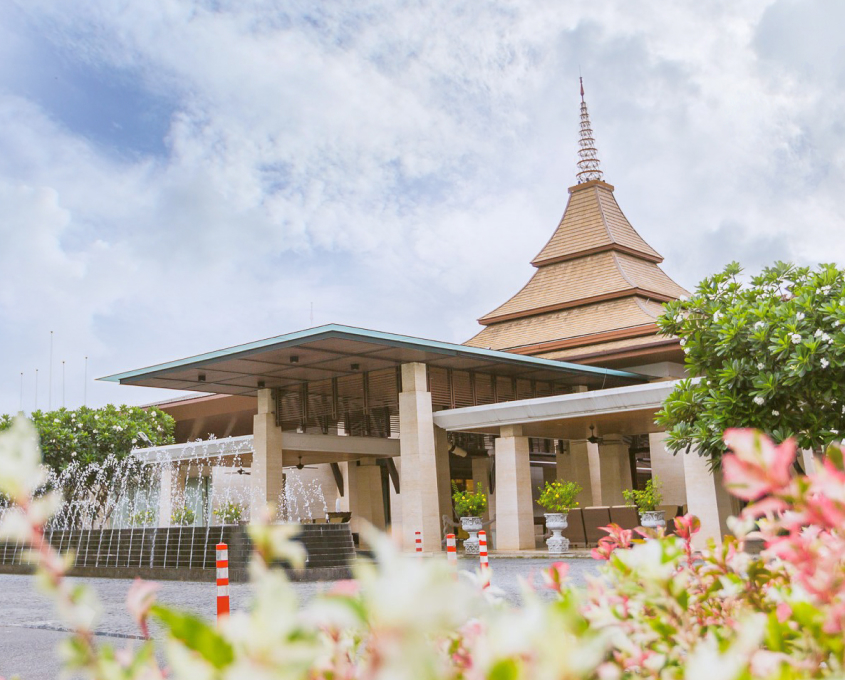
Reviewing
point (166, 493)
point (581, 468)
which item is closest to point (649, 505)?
point (581, 468)

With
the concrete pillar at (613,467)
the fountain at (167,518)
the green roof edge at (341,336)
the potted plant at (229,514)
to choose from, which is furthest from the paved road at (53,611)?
the concrete pillar at (613,467)

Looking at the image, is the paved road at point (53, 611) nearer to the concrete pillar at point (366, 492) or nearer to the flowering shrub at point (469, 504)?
the flowering shrub at point (469, 504)

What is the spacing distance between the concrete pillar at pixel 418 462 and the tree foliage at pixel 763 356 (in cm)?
879

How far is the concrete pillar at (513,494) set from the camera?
25.6 metres

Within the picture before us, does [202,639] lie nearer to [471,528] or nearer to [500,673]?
[500,673]

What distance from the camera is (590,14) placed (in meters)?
36.6

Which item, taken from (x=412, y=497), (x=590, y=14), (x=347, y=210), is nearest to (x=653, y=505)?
(x=412, y=497)

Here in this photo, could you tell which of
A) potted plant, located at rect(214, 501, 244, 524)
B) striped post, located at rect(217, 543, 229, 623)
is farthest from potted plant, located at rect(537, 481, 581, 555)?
striped post, located at rect(217, 543, 229, 623)

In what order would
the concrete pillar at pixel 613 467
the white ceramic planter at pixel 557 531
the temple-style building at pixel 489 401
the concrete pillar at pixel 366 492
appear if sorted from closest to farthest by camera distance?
the white ceramic planter at pixel 557 531 < the temple-style building at pixel 489 401 < the concrete pillar at pixel 613 467 < the concrete pillar at pixel 366 492

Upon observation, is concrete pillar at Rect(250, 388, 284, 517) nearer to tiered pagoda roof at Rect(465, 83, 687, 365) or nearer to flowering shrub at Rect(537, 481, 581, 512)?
flowering shrub at Rect(537, 481, 581, 512)

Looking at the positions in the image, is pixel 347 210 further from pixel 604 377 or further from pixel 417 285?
pixel 604 377

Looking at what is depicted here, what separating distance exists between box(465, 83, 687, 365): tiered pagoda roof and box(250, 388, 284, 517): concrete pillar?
33.2 feet

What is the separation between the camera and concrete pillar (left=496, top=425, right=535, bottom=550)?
25562mm

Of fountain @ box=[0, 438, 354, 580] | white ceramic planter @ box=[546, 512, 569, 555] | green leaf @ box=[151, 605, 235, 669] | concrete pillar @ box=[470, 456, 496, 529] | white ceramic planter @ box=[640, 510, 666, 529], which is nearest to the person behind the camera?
green leaf @ box=[151, 605, 235, 669]
